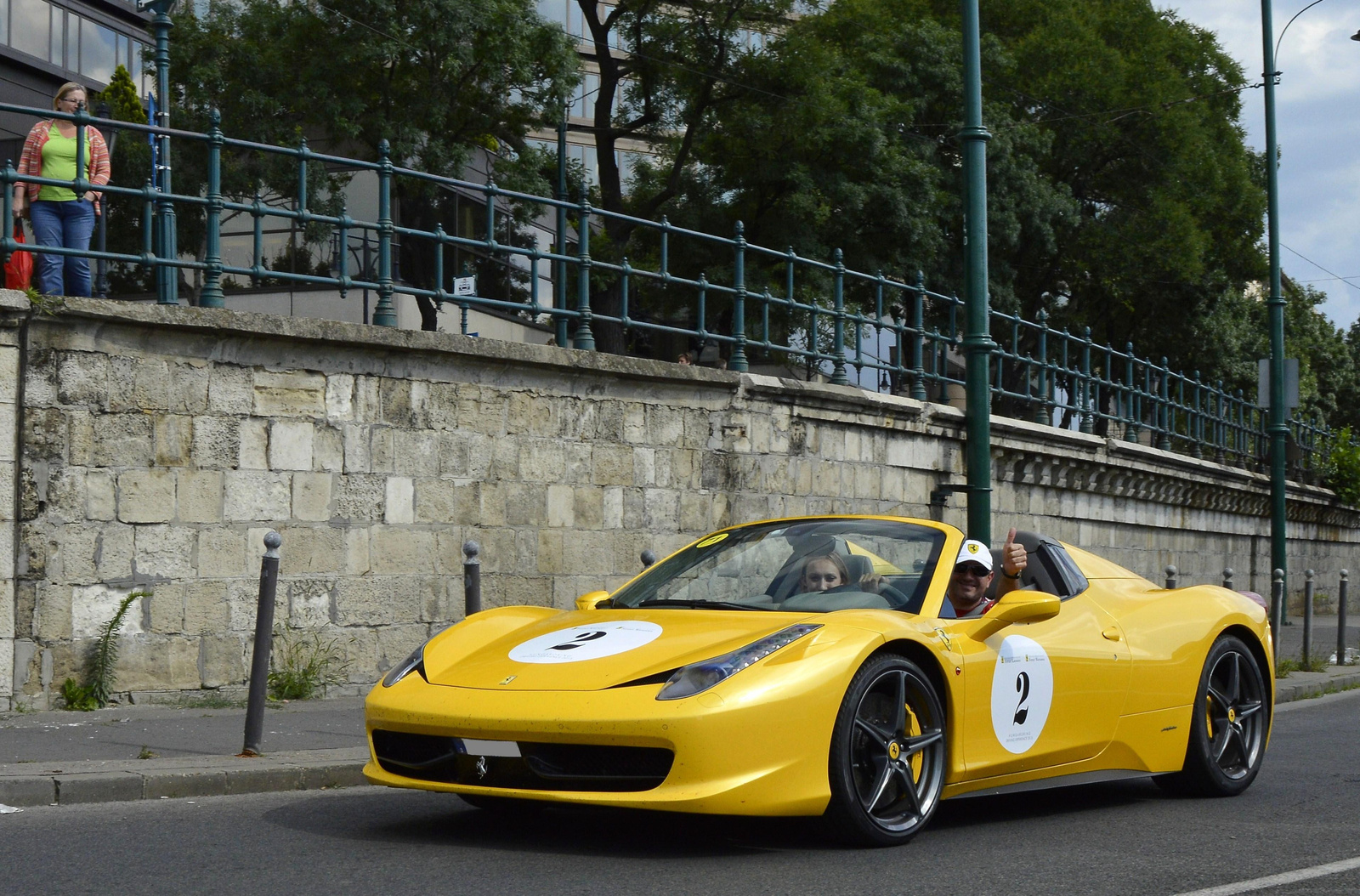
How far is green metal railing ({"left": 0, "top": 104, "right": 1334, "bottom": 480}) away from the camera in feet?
32.7

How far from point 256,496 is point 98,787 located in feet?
12.1

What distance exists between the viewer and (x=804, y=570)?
6086 mm

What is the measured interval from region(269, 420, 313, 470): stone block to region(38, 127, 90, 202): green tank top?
1.89m

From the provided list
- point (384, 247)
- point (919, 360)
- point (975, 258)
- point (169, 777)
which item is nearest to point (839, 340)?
point (919, 360)

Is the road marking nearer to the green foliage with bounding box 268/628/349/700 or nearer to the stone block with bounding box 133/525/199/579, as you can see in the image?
the green foliage with bounding box 268/628/349/700

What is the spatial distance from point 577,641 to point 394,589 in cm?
528

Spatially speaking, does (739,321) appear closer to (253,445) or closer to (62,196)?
(253,445)

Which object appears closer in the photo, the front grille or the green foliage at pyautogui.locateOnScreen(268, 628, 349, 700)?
the front grille

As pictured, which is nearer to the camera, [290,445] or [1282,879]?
[1282,879]

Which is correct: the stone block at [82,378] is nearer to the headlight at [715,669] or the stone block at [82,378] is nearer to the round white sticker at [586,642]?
the round white sticker at [586,642]

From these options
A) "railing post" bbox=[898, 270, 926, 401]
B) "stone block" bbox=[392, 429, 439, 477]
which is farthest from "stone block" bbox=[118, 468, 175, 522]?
"railing post" bbox=[898, 270, 926, 401]

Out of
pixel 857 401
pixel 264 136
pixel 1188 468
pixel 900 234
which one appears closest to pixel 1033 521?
pixel 857 401

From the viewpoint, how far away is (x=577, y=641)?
5.55m

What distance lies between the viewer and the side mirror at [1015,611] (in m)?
5.86
